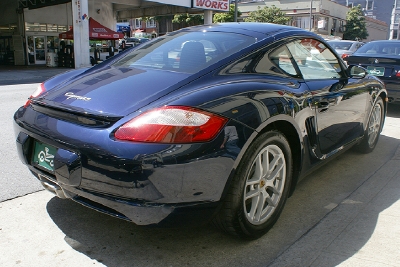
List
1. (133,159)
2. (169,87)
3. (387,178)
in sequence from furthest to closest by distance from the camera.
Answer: (387,178) → (169,87) → (133,159)

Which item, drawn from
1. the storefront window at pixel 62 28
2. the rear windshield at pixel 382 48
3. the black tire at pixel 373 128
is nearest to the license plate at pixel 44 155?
the black tire at pixel 373 128

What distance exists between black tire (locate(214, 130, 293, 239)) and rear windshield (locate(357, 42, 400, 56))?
621 cm

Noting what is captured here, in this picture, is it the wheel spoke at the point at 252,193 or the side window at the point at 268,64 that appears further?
the side window at the point at 268,64

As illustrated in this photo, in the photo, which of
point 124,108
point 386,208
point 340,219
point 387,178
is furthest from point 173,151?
point 387,178

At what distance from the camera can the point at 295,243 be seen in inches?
105

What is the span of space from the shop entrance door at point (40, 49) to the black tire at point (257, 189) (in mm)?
25434

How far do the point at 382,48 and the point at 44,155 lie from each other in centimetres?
772

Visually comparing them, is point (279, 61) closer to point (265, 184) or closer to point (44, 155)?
point (265, 184)

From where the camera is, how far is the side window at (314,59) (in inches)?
129

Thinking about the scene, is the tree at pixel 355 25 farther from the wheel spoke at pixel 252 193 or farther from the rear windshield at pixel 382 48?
the wheel spoke at pixel 252 193

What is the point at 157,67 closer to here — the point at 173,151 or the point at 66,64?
the point at 173,151

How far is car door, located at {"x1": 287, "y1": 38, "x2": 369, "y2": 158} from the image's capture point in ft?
10.6

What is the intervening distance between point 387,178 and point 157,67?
273 cm

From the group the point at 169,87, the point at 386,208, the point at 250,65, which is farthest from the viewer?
the point at 386,208
